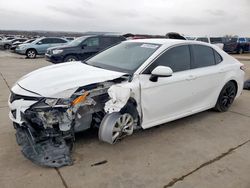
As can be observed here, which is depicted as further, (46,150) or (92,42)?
(92,42)

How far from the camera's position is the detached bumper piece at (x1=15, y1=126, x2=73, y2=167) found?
2.89 m

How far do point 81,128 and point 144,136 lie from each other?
104 centimetres

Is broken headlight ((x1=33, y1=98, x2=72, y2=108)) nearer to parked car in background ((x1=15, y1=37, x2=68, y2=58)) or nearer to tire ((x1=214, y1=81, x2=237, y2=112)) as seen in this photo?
tire ((x1=214, y1=81, x2=237, y2=112))

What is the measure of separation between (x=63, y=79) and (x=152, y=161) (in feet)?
5.15

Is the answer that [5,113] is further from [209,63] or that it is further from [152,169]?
[209,63]

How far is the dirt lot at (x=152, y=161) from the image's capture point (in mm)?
2691

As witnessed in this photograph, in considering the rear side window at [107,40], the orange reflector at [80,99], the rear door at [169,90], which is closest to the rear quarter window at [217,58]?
the rear door at [169,90]

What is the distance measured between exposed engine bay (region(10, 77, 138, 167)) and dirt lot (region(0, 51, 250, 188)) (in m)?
0.16

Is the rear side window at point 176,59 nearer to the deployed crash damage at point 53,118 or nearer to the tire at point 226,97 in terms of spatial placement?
the deployed crash damage at point 53,118

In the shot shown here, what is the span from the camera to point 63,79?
10.5 feet

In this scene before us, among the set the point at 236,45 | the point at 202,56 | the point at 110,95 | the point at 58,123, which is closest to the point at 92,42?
the point at 202,56

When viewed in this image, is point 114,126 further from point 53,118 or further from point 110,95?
point 53,118

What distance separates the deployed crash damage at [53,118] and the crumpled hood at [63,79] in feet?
0.20

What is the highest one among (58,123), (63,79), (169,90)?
(63,79)
